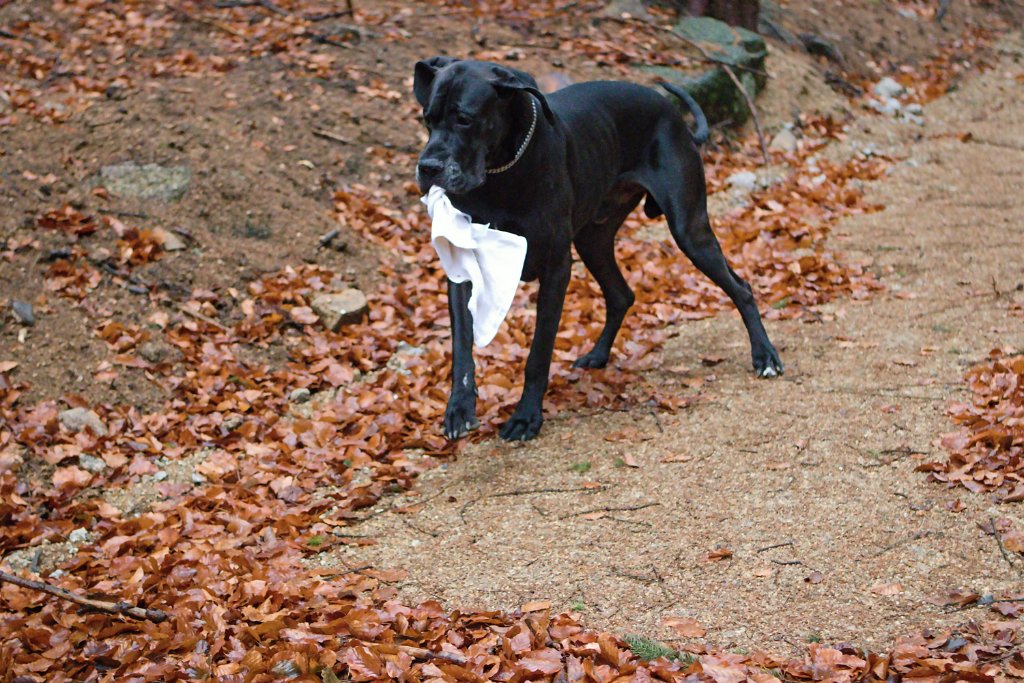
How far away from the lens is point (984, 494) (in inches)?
162

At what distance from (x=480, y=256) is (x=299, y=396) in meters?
1.86

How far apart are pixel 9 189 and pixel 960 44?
1299cm

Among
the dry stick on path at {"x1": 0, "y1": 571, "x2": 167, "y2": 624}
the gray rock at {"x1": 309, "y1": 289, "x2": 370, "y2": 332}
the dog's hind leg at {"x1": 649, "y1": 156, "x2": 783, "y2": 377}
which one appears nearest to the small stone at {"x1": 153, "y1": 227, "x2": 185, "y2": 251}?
the gray rock at {"x1": 309, "y1": 289, "x2": 370, "y2": 332}

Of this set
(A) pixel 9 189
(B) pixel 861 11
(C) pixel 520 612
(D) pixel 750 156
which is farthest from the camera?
(B) pixel 861 11

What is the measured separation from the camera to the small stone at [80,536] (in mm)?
4566

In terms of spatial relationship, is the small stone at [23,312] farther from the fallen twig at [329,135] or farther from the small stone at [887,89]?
the small stone at [887,89]

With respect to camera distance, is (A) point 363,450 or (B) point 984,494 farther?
(A) point 363,450

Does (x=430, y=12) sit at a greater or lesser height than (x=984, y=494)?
lesser

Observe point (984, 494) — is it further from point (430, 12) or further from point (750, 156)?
point (430, 12)

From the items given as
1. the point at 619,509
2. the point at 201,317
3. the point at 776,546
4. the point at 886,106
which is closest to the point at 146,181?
the point at 201,317

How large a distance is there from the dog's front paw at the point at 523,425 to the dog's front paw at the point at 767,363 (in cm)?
134

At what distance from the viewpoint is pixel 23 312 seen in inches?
234

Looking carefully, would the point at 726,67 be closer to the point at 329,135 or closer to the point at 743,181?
the point at 743,181

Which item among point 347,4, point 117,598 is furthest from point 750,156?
point 117,598
